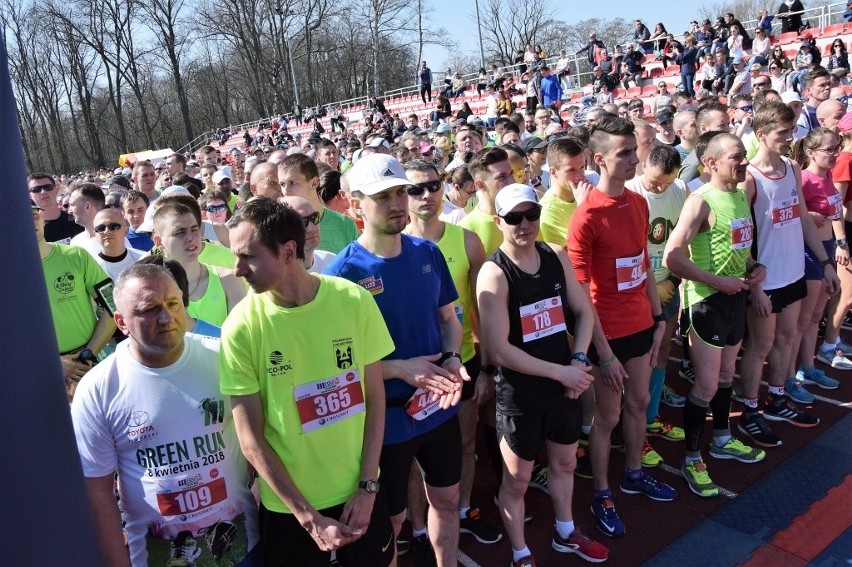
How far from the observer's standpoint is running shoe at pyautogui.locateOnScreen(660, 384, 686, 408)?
519 centimetres

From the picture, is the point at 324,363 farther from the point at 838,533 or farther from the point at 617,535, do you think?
the point at 838,533

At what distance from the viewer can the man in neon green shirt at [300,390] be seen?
2.22 m

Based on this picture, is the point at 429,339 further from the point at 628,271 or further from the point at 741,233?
the point at 741,233

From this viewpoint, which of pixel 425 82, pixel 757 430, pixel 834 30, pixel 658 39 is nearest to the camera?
pixel 757 430

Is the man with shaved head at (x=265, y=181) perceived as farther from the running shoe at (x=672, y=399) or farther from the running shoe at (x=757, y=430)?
the running shoe at (x=757, y=430)

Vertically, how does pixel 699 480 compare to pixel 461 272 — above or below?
below

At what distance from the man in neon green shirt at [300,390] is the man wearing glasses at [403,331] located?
Result: 0.36 m

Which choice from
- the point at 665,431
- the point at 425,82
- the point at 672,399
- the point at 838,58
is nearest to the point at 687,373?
the point at 672,399

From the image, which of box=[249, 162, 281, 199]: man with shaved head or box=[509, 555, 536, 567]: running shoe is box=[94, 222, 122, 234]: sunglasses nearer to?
box=[249, 162, 281, 199]: man with shaved head

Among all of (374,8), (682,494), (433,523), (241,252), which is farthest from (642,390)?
(374,8)

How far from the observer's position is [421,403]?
2.80 m

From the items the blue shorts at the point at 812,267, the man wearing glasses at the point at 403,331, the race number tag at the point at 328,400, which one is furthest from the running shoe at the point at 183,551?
the blue shorts at the point at 812,267

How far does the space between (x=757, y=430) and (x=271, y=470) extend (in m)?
3.69

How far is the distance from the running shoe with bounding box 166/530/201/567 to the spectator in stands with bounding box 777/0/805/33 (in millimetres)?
21851
